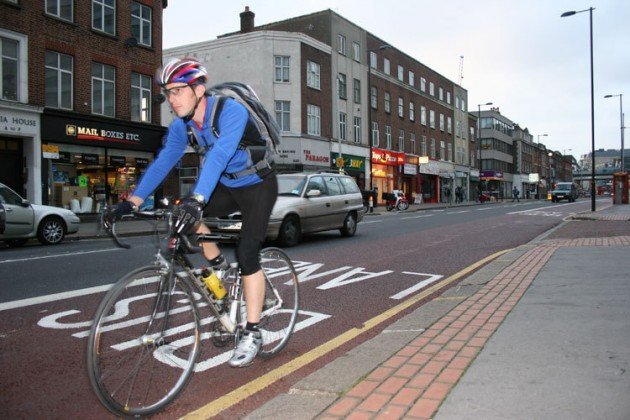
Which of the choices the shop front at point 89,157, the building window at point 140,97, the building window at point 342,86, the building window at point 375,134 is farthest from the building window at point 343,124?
the shop front at point 89,157

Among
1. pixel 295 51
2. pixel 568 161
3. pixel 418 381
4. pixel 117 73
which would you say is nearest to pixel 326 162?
pixel 295 51

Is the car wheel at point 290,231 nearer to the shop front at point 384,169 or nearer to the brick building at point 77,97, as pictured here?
the brick building at point 77,97

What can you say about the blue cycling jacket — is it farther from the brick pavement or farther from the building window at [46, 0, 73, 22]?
the building window at [46, 0, 73, 22]

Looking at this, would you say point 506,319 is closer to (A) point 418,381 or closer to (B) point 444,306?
(B) point 444,306

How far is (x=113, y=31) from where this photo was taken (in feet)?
73.0

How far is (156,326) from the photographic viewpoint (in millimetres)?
2945

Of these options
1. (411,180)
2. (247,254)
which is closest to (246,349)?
(247,254)

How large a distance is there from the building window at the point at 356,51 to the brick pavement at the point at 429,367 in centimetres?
3627

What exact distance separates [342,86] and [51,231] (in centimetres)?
2834

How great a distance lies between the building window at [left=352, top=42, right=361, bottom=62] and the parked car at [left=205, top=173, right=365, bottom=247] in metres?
28.0

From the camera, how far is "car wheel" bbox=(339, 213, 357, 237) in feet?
44.1

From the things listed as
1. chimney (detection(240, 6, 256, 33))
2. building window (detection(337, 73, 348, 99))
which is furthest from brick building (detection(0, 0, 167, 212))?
building window (detection(337, 73, 348, 99))

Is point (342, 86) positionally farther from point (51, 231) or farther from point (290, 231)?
point (290, 231)

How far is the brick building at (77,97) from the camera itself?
1877 cm
